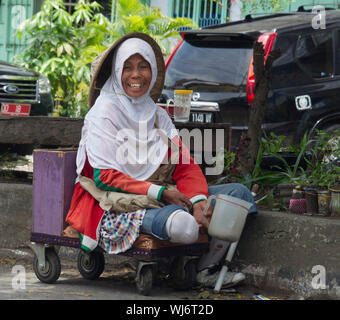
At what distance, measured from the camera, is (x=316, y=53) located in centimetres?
771

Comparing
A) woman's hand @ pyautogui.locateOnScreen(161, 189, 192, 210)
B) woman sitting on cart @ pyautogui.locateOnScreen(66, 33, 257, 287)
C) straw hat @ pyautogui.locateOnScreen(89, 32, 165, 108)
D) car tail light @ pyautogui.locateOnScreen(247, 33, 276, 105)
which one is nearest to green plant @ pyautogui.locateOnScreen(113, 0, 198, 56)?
car tail light @ pyautogui.locateOnScreen(247, 33, 276, 105)

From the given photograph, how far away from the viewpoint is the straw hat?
4.93 m

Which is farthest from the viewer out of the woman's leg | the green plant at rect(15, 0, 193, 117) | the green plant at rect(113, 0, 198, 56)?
the green plant at rect(15, 0, 193, 117)

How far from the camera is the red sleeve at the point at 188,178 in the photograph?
15.9 ft

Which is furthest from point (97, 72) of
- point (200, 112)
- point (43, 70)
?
point (43, 70)

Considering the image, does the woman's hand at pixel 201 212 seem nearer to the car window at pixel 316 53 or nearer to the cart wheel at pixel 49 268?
the cart wheel at pixel 49 268

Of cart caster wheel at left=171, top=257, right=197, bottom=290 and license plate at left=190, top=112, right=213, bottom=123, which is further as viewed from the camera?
license plate at left=190, top=112, right=213, bottom=123

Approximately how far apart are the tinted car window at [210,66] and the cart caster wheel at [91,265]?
117 inches

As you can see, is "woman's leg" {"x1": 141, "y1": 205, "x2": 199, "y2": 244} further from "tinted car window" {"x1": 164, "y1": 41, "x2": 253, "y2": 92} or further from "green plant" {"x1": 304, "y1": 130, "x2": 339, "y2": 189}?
"tinted car window" {"x1": 164, "y1": 41, "x2": 253, "y2": 92}

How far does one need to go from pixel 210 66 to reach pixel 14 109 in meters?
2.31

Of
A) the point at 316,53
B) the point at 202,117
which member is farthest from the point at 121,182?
the point at 316,53

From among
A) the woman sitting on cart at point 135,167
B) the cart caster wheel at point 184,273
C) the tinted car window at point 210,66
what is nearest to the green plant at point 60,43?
the tinted car window at point 210,66
